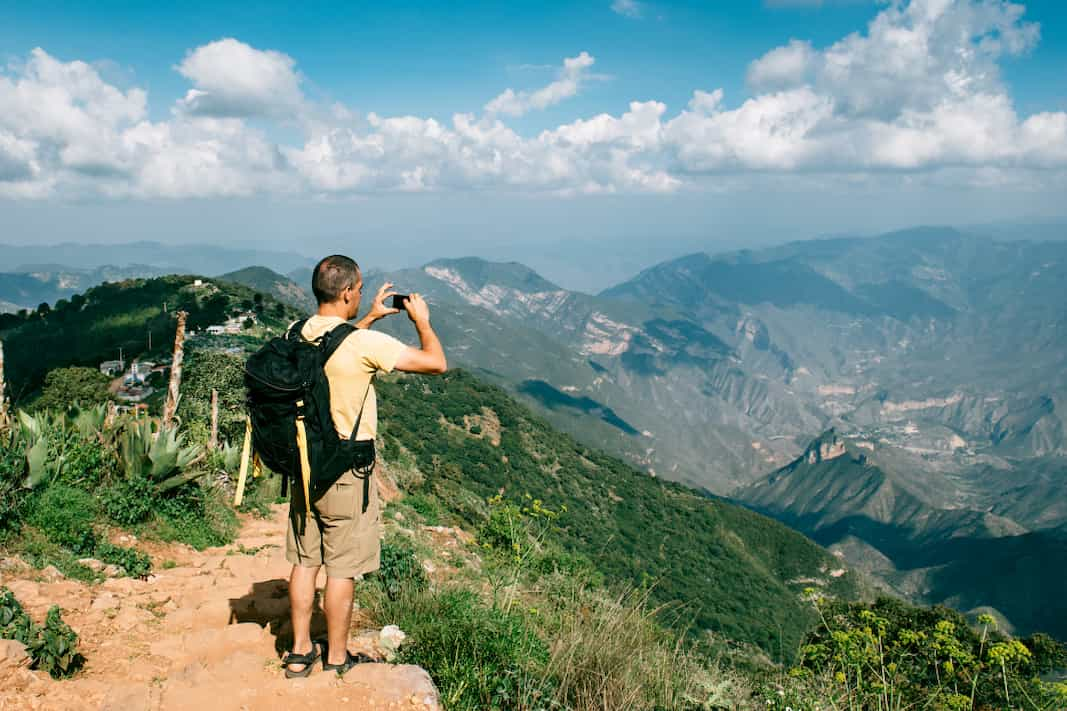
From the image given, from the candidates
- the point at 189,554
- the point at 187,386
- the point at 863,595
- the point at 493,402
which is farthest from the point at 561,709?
the point at 863,595

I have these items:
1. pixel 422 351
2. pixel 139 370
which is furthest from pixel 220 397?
pixel 139 370

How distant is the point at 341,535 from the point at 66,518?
146 inches

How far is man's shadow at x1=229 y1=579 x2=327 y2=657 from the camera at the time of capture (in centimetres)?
397

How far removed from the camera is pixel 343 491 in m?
3.35

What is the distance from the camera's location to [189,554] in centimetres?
611

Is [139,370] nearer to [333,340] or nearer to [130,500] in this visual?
[130,500]

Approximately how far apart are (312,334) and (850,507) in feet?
660

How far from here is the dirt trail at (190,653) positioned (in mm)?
3094

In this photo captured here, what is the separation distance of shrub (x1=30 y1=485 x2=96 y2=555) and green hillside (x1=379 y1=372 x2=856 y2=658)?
29.3m

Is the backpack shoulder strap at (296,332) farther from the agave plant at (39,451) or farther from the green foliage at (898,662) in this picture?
the agave plant at (39,451)

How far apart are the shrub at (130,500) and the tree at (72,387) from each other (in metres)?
25.5

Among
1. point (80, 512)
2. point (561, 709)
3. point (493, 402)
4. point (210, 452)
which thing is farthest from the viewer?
point (493, 402)

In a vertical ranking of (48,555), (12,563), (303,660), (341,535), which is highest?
(341,535)

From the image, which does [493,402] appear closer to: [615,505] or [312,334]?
[615,505]
